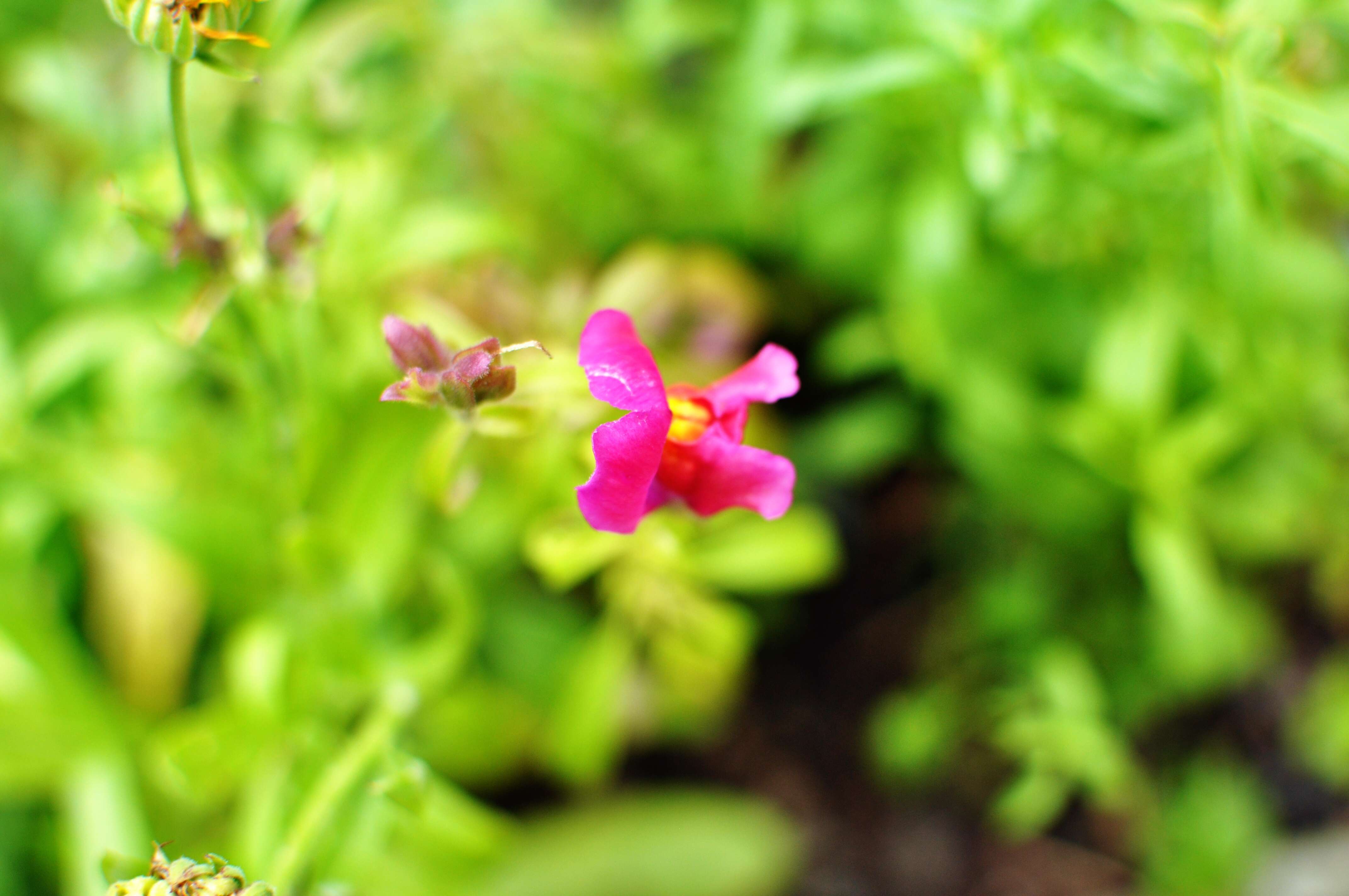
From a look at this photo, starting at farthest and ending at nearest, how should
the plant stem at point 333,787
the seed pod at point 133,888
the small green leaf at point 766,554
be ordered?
1. the small green leaf at point 766,554
2. the plant stem at point 333,787
3. the seed pod at point 133,888

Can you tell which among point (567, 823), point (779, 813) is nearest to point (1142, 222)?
point (779, 813)

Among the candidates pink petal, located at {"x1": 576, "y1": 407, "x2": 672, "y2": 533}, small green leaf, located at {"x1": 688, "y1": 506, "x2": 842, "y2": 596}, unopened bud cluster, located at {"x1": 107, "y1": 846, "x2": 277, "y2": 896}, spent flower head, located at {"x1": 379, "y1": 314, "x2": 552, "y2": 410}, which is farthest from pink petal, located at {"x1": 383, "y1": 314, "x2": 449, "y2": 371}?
small green leaf, located at {"x1": 688, "y1": 506, "x2": 842, "y2": 596}

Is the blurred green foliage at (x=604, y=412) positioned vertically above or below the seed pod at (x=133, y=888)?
above

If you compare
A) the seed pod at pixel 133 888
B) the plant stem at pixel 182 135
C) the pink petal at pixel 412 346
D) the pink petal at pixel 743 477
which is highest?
the plant stem at pixel 182 135

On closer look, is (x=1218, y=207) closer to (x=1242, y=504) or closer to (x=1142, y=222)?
(x=1142, y=222)

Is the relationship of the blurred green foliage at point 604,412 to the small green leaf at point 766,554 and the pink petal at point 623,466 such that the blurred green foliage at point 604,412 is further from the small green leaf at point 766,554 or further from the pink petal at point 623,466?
the pink petal at point 623,466

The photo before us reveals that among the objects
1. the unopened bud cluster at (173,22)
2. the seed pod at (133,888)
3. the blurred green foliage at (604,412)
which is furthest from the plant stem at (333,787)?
the unopened bud cluster at (173,22)

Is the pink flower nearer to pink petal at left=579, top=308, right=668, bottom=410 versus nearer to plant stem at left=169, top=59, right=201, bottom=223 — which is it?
pink petal at left=579, top=308, right=668, bottom=410
